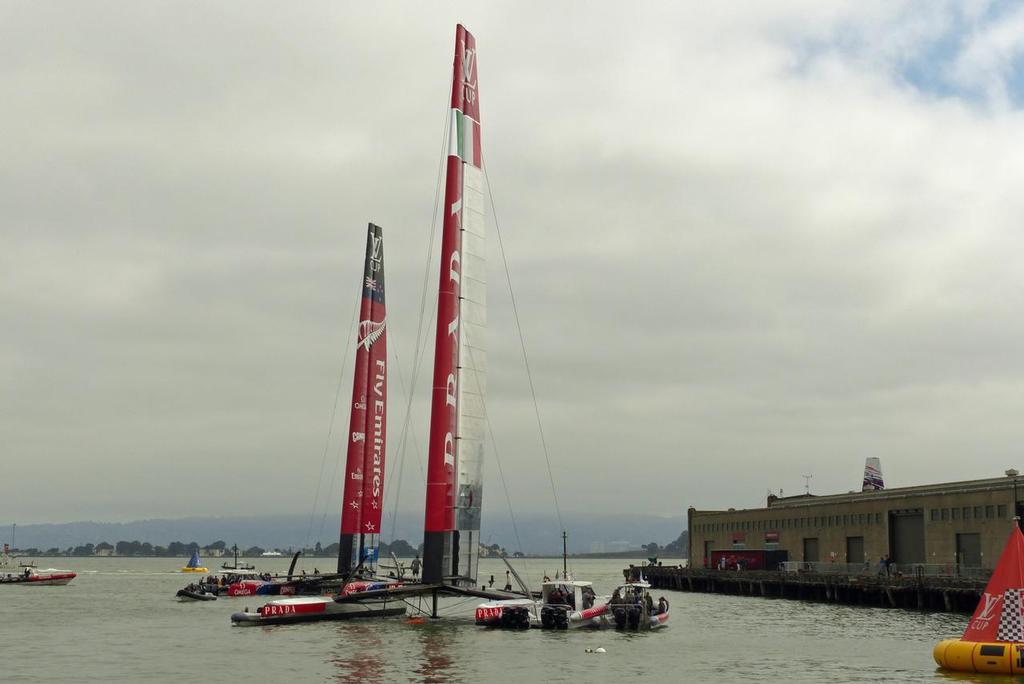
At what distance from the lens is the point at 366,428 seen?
80.6m

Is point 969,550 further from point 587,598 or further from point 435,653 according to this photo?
point 435,653

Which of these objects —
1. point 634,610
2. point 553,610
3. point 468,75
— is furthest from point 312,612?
point 468,75

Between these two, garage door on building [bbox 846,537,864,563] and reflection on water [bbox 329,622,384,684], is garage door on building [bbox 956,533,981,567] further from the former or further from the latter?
reflection on water [bbox 329,622,384,684]

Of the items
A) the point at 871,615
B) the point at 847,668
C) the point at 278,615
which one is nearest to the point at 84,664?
the point at 278,615

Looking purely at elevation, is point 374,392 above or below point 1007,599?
above

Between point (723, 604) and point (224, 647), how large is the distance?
2092 inches

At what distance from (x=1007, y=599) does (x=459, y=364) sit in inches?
1005

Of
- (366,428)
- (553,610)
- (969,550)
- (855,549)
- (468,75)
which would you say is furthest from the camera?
(855,549)

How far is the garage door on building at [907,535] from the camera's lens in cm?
10031

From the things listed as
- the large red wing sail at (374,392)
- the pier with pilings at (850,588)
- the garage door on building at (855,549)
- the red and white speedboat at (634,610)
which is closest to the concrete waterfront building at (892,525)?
the garage door on building at (855,549)

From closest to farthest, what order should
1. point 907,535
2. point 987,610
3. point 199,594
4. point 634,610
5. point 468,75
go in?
point 987,610, point 468,75, point 634,610, point 199,594, point 907,535

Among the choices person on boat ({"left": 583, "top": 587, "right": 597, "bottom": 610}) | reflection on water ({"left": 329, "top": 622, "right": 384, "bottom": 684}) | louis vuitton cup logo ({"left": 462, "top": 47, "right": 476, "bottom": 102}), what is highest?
louis vuitton cup logo ({"left": 462, "top": 47, "right": 476, "bottom": 102})

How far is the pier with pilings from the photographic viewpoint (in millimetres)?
76625

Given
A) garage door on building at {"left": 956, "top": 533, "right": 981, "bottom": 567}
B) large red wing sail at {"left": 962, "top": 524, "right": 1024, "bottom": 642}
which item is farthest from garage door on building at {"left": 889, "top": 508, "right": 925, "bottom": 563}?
large red wing sail at {"left": 962, "top": 524, "right": 1024, "bottom": 642}
